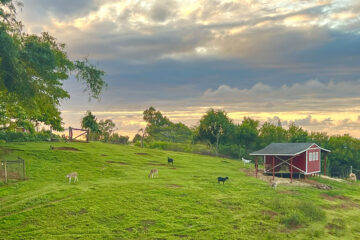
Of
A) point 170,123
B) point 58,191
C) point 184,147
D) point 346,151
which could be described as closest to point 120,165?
point 58,191

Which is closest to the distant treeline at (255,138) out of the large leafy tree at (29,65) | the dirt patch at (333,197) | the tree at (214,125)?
the tree at (214,125)

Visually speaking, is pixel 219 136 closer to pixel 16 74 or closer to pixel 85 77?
pixel 85 77

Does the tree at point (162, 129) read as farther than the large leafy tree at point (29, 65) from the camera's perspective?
Yes

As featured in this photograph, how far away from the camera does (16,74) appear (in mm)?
25297

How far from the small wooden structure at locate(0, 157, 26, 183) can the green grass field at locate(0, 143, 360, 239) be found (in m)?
0.94

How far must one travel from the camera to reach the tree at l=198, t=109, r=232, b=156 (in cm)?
10188

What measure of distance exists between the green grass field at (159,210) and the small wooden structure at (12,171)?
936mm

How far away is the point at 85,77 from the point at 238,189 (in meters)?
19.7

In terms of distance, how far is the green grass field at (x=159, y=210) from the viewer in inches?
873

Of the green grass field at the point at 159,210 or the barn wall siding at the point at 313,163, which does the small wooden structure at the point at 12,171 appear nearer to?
the green grass field at the point at 159,210

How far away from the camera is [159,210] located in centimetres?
2611

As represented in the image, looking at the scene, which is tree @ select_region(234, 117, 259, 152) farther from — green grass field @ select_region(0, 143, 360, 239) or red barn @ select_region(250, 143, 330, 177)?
green grass field @ select_region(0, 143, 360, 239)

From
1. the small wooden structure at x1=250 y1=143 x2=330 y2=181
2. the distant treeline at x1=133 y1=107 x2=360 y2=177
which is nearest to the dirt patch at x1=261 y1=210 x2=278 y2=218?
the small wooden structure at x1=250 y1=143 x2=330 y2=181

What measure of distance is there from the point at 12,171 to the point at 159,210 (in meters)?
17.3
